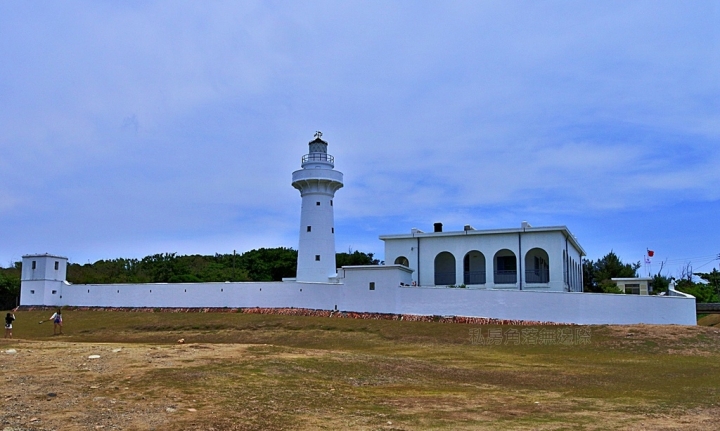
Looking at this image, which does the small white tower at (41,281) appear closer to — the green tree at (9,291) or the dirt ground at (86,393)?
the green tree at (9,291)

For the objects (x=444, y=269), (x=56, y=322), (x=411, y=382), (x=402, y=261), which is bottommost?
(x=411, y=382)

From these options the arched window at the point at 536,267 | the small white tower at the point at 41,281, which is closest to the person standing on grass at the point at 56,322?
the small white tower at the point at 41,281

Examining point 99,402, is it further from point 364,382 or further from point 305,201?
point 305,201

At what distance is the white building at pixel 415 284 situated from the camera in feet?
93.2

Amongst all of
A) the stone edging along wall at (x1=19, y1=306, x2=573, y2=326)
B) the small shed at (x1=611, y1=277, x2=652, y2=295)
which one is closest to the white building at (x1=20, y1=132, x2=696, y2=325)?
the stone edging along wall at (x1=19, y1=306, x2=573, y2=326)

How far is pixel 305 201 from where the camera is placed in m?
39.1

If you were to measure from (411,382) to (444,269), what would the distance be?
24.0 meters

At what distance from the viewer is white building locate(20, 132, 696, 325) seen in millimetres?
28422

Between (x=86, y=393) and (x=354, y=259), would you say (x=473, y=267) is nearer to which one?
(x=354, y=259)

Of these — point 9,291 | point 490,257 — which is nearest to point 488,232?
point 490,257

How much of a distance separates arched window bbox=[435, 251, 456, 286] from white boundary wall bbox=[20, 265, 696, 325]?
4.17 m

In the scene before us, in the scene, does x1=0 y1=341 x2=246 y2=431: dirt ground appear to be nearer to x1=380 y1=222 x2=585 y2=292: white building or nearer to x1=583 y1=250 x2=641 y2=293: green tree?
x1=380 y1=222 x2=585 y2=292: white building

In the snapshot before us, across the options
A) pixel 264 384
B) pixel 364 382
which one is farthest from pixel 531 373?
pixel 264 384

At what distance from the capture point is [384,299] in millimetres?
32844
